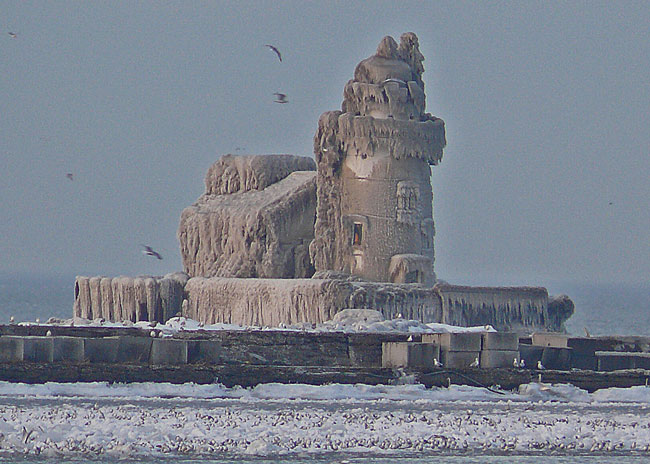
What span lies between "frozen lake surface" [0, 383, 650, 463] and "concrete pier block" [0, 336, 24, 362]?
1.34 m

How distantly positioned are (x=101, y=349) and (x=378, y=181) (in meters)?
15.1

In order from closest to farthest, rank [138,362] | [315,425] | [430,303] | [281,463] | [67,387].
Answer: [281,463]
[315,425]
[67,387]
[138,362]
[430,303]

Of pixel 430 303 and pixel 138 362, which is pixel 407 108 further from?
pixel 138 362

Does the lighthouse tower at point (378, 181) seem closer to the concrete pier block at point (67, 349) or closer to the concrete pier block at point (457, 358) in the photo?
the concrete pier block at point (457, 358)

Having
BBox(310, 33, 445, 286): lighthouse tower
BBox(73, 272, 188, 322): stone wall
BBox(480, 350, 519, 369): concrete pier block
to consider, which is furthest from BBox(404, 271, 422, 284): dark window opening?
BBox(480, 350, 519, 369): concrete pier block

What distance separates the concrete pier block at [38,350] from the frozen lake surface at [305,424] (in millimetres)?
1259

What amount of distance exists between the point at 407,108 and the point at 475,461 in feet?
73.9

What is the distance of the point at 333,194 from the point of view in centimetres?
4341

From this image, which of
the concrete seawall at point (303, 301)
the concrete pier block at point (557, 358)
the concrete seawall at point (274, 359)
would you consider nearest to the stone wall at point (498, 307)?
the concrete seawall at point (303, 301)

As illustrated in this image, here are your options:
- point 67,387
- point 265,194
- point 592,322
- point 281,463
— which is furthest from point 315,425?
point 592,322

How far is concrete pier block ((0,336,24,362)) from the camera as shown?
2830 cm

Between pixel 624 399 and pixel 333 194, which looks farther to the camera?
pixel 333 194

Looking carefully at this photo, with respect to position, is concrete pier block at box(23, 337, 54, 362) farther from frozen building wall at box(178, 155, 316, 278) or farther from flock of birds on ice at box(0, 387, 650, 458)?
frozen building wall at box(178, 155, 316, 278)

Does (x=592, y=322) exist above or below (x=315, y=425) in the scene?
above
